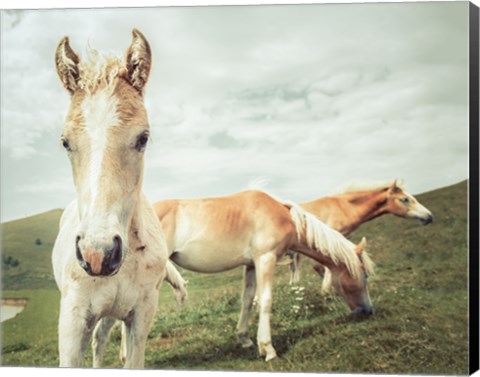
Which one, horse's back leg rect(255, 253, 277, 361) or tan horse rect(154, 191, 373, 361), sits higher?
tan horse rect(154, 191, 373, 361)

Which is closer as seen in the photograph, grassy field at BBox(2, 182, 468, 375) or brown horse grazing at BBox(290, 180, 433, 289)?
grassy field at BBox(2, 182, 468, 375)

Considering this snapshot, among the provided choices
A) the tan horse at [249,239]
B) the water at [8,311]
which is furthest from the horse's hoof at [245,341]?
the water at [8,311]

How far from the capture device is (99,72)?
560cm

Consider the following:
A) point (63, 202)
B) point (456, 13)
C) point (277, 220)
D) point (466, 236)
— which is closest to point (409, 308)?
point (466, 236)

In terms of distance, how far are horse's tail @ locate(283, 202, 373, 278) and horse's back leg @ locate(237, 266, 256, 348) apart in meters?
0.51

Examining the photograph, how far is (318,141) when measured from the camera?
240 inches

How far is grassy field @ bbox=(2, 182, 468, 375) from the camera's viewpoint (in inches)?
229

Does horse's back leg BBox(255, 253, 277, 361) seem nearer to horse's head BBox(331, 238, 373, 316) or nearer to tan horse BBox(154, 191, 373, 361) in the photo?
tan horse BBox(154, 191, 373, 361)

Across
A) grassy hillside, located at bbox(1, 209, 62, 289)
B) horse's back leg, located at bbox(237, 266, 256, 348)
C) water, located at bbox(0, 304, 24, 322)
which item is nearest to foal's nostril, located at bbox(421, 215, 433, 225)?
horse's back leg, located at bbox(237, 266, 256, 348)

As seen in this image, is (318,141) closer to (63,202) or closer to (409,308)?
(409,308)

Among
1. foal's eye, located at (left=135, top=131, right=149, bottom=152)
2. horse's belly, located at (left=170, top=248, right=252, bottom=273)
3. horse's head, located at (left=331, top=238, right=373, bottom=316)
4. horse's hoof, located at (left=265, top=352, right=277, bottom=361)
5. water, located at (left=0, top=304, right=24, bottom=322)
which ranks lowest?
horse's hoof, located at (left=265, top=352, right=277, bottom=361)

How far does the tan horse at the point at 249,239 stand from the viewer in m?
6.16

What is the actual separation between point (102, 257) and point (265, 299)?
150cm

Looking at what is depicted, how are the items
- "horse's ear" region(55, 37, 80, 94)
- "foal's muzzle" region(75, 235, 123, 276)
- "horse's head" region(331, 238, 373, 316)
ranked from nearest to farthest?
1. "foal's muzzle" region(75, 235, 123, 276)
2. "horse's ear" region(55, 37, 80, 94)
3. "horse's head" region(331, 238, 373, 316)
